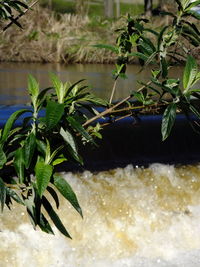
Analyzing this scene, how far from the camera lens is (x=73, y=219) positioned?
464cm

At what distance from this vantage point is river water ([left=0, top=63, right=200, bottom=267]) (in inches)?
175

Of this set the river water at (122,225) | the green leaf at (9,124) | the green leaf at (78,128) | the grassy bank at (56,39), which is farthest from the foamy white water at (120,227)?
the grassy bank at (56,39)

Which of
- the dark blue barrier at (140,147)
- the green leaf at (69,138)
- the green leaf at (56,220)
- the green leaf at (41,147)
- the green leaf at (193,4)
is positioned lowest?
the dark blue barrier at (140,147)

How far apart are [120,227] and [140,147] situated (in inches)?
40.2

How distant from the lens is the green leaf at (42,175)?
57.6 inches

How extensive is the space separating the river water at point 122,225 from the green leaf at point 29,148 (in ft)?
9.49

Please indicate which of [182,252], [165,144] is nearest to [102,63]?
[165,144]

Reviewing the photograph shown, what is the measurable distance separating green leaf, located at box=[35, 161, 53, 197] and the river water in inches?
114

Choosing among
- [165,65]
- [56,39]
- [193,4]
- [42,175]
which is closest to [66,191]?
[42,175]

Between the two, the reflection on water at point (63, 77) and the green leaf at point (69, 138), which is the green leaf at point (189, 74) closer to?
the green leaf at point (69, 138)

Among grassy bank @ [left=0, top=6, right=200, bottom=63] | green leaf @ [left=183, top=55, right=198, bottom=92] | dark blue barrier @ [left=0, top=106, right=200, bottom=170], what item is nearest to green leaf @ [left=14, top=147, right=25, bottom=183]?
green leaf @ [left=183, top=55, right=198, bottom=92]

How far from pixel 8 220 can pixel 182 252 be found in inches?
54.0

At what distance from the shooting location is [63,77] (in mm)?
11656

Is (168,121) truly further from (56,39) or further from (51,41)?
(56,39)
